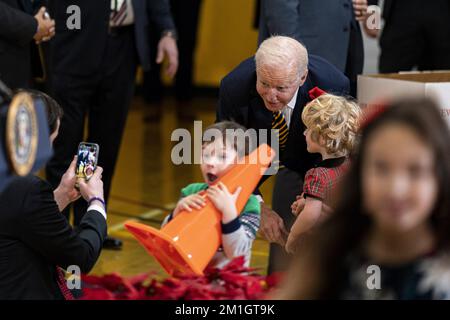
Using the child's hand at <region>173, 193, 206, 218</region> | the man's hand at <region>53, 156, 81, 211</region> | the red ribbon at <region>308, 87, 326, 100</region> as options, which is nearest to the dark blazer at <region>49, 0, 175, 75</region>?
the red ribbon at <region>308, 87, 326, 100</region>

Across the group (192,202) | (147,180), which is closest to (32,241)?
(192,202)

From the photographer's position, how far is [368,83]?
14.5 ft

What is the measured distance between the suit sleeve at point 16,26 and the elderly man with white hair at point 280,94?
1287 mm

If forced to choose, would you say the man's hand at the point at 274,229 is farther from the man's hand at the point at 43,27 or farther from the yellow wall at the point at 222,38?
the yellow wall at the point at 222,38

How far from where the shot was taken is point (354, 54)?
5.68 m

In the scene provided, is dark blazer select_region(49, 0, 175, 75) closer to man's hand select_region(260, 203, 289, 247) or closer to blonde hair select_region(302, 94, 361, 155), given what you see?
man's hand select_region(260, 203, 289, 247)

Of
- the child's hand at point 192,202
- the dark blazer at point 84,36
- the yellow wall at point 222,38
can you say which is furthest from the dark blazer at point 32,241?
the yellow wall at point 222,38

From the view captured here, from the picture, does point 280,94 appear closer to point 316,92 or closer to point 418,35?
point 316,92

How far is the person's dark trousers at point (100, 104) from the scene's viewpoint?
5.63m

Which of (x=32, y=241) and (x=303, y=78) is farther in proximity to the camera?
(x=303, y=78)

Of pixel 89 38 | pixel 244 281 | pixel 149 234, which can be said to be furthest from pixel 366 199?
Answer: pixel 89 38

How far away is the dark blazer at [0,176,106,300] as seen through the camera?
10.5 ft

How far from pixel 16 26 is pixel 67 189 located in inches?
71.7

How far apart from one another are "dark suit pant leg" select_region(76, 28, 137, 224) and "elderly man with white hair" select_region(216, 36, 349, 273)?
143 centimetres
